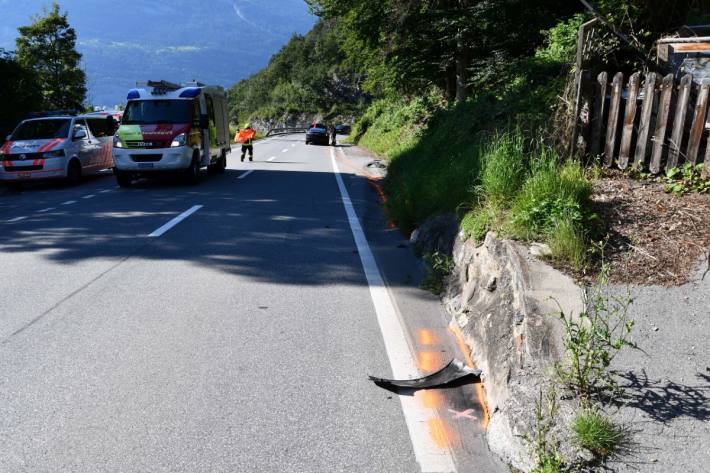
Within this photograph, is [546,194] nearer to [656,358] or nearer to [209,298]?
[656,358]

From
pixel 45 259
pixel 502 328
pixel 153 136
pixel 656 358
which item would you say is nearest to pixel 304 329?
pixel 502 328

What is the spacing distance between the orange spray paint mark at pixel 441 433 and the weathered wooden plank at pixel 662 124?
4568mm

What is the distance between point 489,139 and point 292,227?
3493 millimetres

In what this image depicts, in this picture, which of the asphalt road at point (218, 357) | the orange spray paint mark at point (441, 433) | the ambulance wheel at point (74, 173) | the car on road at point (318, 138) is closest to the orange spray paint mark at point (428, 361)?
the asphalt road at point (218, 357)

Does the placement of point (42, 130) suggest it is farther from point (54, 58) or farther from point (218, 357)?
point (54, 58)

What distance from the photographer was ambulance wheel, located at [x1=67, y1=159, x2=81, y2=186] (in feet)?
53.5

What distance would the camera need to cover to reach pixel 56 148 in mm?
15828

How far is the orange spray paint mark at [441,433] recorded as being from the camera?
3.27 metres

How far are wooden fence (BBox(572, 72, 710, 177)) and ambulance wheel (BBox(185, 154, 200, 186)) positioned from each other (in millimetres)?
10910

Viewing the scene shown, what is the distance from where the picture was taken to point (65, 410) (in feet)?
11.6

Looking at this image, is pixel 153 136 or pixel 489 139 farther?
pixel 153 136

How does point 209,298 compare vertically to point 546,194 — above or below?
below

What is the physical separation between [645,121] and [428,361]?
4.30 metres

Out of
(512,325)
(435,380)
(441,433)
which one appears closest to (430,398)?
(435,380)
